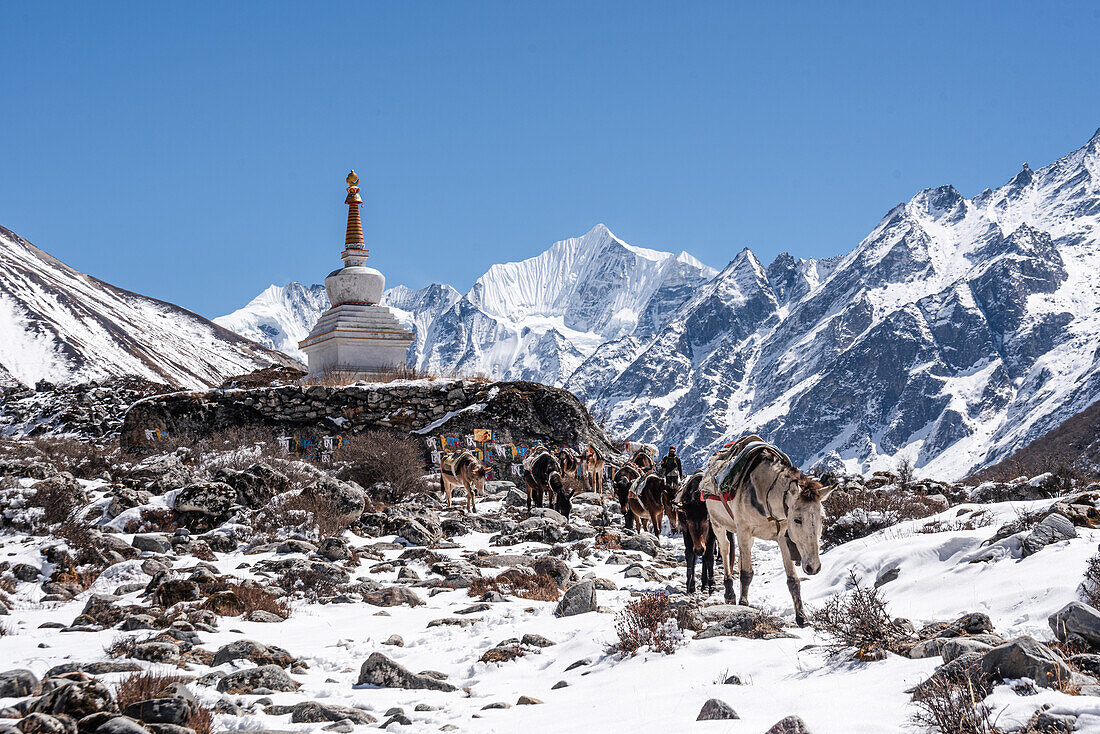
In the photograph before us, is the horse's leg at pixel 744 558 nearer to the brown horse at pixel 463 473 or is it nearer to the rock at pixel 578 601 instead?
the rock at pixel 578 601

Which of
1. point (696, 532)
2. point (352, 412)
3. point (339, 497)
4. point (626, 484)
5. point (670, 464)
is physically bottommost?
point (696, 532)

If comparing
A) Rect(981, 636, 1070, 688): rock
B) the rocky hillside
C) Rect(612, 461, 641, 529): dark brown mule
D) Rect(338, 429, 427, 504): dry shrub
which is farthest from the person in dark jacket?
Rect(981, 636, 1070, 688): rock

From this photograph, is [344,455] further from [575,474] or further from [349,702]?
[349,702]

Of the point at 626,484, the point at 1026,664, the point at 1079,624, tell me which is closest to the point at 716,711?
the point at 1026,664

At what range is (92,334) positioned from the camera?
9656 cm

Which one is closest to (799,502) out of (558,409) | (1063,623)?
(1063,623)

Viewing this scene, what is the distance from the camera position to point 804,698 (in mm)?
6016

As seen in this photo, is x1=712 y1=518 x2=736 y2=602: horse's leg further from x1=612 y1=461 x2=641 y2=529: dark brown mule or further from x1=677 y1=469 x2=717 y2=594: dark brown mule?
x1=612 y1=461 x2=641 y2=529: dark brown mule

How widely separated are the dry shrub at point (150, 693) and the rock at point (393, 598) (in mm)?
4724

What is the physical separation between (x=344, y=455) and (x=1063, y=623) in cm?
2019

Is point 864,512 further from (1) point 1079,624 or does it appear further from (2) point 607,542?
(1) point 1079,624

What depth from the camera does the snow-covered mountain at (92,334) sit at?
3332 inches

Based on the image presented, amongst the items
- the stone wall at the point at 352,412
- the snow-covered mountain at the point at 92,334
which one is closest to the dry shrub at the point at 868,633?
the stone wall at the point at 352,412

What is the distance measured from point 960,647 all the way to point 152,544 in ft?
38.7
